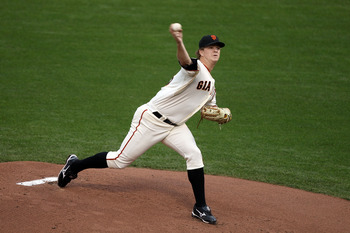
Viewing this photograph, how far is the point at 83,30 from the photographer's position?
13.6 meters

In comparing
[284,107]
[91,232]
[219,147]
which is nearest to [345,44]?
[284,107]

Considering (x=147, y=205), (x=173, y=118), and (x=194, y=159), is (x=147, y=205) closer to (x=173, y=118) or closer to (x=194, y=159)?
(x=194, y=159)

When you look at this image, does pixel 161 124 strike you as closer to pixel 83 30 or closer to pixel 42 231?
pixel 42 231

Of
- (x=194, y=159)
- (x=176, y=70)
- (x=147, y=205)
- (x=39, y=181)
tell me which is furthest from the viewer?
(x=176, y=70)

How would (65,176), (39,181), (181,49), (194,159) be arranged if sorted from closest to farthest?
(181,49) → (194,159) → (65,176) → (39,181)

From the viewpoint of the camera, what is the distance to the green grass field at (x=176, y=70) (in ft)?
23.2

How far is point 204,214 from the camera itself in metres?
4.43

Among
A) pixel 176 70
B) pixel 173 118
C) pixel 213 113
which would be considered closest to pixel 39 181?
pixel 173 118

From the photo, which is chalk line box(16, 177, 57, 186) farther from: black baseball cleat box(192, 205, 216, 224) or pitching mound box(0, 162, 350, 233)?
black baseball cleat box(192, 205, 216, 224)

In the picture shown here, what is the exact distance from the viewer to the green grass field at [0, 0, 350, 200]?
23.2 feet

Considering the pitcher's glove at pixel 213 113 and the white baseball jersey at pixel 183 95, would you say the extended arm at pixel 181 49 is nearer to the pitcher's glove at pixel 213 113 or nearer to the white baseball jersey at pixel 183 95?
the white baseball jersey at pixel 183 95

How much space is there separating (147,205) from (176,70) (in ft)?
24.1

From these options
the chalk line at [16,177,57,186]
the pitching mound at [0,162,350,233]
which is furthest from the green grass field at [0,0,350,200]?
the chalk line at [16,177,57,186]

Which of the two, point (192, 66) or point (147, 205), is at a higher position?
point (192, 66)
